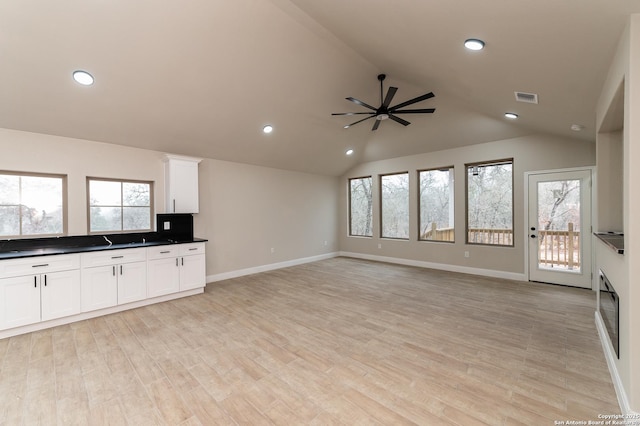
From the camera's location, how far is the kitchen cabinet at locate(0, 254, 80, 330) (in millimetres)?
3096

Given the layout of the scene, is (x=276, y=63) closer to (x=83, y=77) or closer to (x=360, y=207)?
(x=83, y=77)

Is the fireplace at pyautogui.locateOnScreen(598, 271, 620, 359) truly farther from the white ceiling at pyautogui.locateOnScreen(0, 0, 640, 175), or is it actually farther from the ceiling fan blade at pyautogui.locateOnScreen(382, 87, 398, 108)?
the ceiling fan blade at pyautogui.locateOnScreen(382, 87, 398, 108)

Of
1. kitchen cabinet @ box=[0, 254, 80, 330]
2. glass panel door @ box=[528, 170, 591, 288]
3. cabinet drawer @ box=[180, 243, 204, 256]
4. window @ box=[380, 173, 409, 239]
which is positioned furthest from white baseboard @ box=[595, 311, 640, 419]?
kitchen cabinet @ box=[0, 254, 80, 330]

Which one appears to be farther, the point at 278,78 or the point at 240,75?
the point at 278,78

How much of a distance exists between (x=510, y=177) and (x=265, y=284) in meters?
5.31

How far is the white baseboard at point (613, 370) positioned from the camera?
71.2 inches

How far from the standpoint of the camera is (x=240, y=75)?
3791 millimetres

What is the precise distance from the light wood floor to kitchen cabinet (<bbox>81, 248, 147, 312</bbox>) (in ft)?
0.73

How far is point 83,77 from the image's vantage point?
3.19 metres

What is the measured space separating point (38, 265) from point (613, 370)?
584 centimetres

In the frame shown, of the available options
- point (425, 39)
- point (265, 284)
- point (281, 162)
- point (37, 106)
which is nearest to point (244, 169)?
point (281, 162)

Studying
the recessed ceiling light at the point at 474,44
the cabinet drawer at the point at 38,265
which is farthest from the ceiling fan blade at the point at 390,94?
the cabinet drawer at the point at 38,265

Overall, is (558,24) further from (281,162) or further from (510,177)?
(281,162)

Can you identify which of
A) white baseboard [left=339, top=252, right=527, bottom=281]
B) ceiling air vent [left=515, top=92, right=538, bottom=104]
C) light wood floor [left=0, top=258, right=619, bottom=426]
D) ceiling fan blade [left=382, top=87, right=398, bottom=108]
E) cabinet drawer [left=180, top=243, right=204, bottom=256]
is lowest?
light wood floor [left=0, top=258, right=619, bottom=426]
